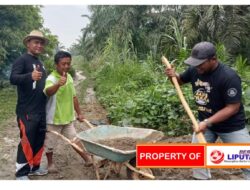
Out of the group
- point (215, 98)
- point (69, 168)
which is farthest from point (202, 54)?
point (69, 168)

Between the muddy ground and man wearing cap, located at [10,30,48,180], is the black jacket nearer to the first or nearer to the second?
man wearing cap, located at [10,30,48,180]

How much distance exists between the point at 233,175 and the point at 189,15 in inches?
198

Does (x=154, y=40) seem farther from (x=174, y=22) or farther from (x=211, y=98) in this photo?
(x=211, y=98)

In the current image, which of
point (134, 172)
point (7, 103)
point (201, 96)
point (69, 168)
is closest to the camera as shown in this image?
point (201, 96)

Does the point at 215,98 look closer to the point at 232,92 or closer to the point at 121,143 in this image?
the point at 232,92

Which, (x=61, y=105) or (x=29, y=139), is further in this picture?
(x=61, y=105)

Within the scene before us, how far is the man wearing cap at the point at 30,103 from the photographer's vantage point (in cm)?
459

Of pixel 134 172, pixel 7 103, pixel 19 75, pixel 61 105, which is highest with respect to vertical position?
pixel 19 75

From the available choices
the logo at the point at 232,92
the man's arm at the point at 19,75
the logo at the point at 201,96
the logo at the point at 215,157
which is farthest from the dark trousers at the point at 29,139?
the logo at the point at 232,92

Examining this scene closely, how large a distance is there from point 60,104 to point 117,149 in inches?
37.3

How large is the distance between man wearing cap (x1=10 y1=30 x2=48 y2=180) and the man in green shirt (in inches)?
4.5

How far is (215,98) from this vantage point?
412 centimetres

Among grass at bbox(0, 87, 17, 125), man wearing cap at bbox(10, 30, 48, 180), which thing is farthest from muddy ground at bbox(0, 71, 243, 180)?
grass at bbox(0, 87, 17, 125)

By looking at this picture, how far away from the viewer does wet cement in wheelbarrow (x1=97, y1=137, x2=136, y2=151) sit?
15.0 feet
